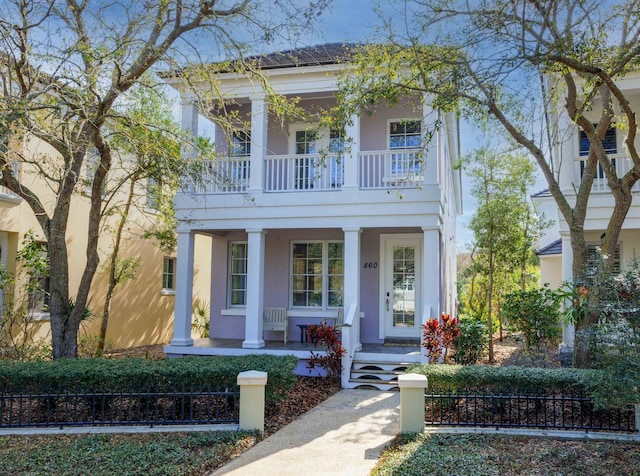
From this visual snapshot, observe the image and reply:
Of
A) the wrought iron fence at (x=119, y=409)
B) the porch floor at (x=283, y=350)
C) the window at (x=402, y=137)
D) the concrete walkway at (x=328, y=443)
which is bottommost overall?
the concrete walkway at (x=328, y=443)

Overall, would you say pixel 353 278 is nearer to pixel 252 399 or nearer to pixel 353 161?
pixel 353 161

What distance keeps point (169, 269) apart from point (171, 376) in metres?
11.5

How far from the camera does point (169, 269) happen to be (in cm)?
1827

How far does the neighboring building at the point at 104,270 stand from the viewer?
12.0 metres

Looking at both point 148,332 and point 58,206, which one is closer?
point 58,206

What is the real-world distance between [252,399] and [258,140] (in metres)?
6.69

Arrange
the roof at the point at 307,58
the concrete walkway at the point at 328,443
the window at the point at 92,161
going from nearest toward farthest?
1. the concrete walkway at the point at 328,443
2. the window at the point at 92,161
3. the roof at the point at 307,58

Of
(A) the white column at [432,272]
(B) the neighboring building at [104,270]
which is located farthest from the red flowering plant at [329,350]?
(B) the neighboring building at [104,270]

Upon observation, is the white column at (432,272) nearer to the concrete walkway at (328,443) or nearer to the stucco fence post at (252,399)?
the concrete walkway at (328,443)

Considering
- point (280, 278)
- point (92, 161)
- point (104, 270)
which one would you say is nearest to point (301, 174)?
point (280, 278)

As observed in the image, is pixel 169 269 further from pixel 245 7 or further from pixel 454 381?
pixel 454 381

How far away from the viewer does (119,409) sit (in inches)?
289

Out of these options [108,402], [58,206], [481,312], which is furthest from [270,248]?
[481,312]

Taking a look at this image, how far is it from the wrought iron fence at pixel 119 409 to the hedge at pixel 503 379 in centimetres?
288
